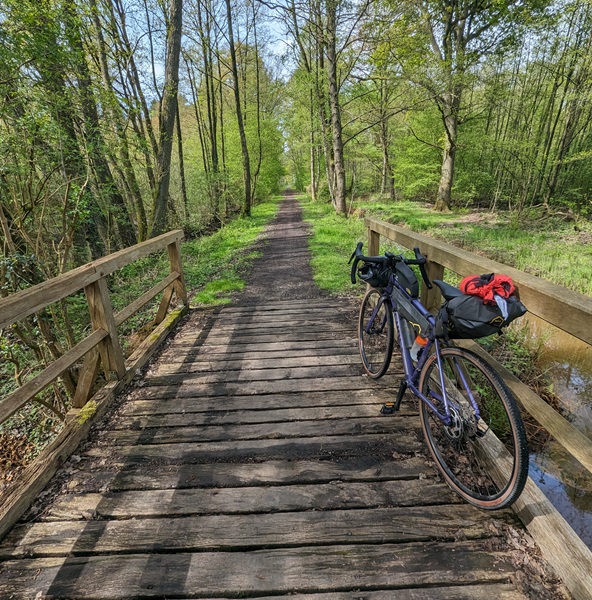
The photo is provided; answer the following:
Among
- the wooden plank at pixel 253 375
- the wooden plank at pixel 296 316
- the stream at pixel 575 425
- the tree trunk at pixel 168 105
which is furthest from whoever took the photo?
the tree trunk at pixel 168 105

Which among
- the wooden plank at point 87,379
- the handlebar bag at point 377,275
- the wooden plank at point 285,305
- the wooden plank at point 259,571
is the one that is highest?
the handlebar bag at point 377,275

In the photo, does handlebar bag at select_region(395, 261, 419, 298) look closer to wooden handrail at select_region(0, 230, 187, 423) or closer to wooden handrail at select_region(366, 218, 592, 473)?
wooden handrail at select_region(366, 218, 592, 473)

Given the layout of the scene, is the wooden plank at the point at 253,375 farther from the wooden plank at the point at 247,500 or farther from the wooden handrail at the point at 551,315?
the wooden handrail at the point at 551,315

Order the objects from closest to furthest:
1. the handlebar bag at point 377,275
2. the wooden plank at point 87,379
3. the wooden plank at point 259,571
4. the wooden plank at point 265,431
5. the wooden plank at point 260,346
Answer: the wooden plank at point 259,571
the wooden plank at point 265,431
the wooden plank at point 87,379
the handlebar bag at point 377,275
the wooden plank at point 260,346

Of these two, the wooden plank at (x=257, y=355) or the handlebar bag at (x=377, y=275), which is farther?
the wooden plank at (x=257, y=355)

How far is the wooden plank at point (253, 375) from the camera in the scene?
3166mm

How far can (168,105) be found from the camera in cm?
774

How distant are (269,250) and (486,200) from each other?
16736mm

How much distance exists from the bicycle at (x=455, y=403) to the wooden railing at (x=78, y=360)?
2242 mm

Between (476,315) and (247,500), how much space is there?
5.18ft

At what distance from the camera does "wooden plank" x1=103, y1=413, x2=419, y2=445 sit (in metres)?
2.41

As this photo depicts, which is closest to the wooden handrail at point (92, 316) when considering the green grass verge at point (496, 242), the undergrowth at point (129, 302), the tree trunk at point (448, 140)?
the undergrowth at point (129, 302)

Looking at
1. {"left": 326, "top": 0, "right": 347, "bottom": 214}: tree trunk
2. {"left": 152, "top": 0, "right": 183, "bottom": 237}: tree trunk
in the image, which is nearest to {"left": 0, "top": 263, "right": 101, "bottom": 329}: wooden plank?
{"left": 152, "top": 0, "right": 183, "bottom": 237}: tree trunk

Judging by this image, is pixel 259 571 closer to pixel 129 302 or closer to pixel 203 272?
pixel 129 302
